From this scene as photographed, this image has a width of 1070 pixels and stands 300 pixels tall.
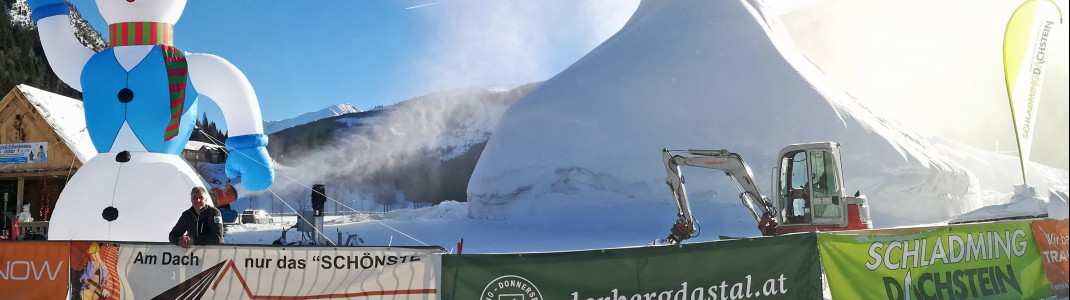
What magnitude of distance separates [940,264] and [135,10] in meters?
8.83

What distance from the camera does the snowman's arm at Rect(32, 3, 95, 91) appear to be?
860 cm

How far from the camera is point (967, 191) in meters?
25.5

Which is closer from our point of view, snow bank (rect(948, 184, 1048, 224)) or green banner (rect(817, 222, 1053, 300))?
green banner (rect(817, 222, 1053, 300))

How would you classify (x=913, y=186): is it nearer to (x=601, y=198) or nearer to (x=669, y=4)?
(x=601, y=198)

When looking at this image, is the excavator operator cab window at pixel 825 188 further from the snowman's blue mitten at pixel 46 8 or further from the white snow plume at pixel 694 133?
the white snow plume at pixel 694 133

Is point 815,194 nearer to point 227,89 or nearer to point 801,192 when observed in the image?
point 801,192

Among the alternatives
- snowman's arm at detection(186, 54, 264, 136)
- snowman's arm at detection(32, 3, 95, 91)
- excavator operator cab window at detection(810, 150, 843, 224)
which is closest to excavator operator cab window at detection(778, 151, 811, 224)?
excavator operator cab window at detection(810, 150, 843, 224)

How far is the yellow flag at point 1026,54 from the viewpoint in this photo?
11797 millimetres

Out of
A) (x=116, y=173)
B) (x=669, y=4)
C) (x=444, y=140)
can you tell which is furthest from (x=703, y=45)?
(x=444, y=140)

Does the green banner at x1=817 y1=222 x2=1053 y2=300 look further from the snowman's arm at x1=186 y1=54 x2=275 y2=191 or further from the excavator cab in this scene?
the snowman's arm at x1=186 y1=54 x2=275 y2=191

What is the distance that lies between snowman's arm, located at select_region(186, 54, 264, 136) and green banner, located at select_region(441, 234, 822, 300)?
479 centimetres

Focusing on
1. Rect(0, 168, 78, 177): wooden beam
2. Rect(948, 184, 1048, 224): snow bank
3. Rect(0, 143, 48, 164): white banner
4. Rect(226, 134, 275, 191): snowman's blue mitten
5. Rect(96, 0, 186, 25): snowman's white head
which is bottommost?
Rect(948, 184, 1048, 224): snow bank

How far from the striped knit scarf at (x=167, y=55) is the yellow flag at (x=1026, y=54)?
12.5 meters

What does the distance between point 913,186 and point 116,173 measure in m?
24.0
